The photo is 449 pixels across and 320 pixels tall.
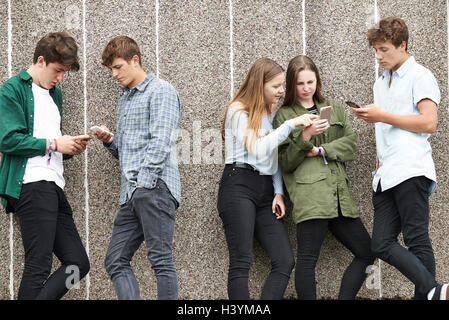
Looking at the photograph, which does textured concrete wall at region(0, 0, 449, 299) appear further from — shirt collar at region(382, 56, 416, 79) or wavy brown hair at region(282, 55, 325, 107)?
shirt collar at region(382, 56, 416, 79)

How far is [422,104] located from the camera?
9.89ft

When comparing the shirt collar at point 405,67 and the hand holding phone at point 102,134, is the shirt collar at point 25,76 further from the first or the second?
the shirt collar at point 405,67

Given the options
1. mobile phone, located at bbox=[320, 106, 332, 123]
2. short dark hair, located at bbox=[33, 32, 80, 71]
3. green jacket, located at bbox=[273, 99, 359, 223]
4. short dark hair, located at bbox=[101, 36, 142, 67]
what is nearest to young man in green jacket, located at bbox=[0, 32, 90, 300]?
short dark hair, located at bbox=[33, 32, 80, 71]

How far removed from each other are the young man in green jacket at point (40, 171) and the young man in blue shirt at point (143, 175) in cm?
24

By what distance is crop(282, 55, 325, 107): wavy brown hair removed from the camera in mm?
3324

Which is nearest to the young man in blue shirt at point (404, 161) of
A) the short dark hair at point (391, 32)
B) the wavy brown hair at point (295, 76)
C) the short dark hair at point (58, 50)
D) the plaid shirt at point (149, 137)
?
the short dark hair at point (391, 32)

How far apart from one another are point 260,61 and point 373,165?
1.05 meters

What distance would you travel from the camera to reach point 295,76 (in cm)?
333

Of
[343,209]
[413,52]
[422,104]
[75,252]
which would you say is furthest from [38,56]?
[413,52]

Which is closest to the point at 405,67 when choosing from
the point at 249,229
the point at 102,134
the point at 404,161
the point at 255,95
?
the point at 404,161

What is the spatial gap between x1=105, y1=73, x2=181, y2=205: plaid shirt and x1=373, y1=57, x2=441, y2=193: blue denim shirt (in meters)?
1.14

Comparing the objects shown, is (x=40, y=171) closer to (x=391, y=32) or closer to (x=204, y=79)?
(x=204, y=79)
